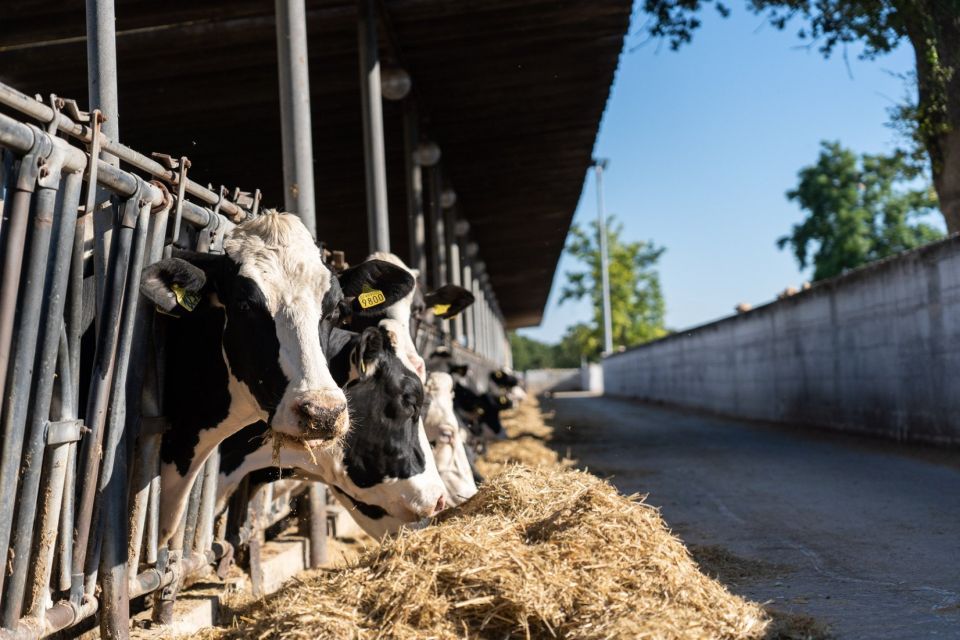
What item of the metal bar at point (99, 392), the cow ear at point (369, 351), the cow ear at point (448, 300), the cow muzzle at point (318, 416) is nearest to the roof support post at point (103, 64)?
the metal bar at point (99, 392)

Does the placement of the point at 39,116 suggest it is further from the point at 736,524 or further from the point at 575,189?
the point at 575,189

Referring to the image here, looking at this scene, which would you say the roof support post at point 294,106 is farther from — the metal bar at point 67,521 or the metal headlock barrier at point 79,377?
the metal bar at point 67,521

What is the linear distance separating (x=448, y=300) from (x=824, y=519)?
3597mm

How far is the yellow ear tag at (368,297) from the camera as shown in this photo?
4.69 m

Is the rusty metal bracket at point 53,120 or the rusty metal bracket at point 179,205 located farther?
the rusty metal bracket at point 179,205

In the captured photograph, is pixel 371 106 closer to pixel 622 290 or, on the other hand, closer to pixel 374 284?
pixel 374 284

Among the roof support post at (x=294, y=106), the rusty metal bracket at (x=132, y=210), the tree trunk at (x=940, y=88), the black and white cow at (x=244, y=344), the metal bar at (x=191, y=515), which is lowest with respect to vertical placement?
the metal bar at (x=191, y=515)

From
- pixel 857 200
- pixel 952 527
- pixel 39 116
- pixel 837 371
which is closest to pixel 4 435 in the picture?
pixel 39 116

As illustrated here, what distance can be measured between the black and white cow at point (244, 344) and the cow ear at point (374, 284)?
0.90ft

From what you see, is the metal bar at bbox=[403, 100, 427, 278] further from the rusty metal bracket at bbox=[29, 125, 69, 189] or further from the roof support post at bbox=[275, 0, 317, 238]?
the rusty metal bracket at bbox=[29, 125, 69, 189]

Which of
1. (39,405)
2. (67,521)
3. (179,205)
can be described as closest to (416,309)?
(179,205)

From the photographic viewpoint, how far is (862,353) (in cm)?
1438

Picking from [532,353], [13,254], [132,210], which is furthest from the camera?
[532,353]

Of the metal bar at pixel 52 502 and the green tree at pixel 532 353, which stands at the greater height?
the green tree at pixel 532 353
